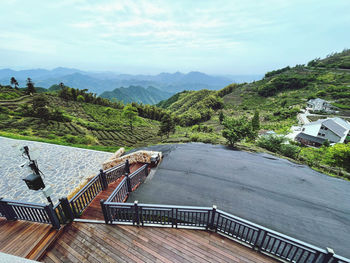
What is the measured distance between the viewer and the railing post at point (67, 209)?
4654 millimetres

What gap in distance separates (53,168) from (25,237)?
6.82 metres

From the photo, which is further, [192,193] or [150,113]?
[150,113]

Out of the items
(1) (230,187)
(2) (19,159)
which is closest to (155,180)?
(1) (230,187)

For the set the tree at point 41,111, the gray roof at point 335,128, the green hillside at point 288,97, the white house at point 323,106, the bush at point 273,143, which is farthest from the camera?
the green hillside at point 288,97

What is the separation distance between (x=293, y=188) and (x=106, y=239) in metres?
7.98

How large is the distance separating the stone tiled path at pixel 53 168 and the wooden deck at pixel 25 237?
2942 millimetres

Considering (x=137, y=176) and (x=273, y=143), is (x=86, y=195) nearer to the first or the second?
(x=137, y=176)

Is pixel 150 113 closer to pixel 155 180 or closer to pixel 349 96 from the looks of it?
pixel 155 180

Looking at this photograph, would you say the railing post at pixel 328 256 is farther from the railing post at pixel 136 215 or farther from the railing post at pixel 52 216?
the railing post at pixel 52 216

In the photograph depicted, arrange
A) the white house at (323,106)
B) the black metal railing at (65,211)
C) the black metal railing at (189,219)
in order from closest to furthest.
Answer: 1. the black metal railing at (189,219)
2. the black metal railing at (65,211)
3. the white house at (323,106)

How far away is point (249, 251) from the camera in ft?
13.2

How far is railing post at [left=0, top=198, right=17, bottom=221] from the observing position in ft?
15.2

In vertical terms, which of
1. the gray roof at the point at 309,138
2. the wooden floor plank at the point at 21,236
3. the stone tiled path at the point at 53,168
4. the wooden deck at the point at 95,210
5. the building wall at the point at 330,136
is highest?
the wooden floor plank at the point at 21,236

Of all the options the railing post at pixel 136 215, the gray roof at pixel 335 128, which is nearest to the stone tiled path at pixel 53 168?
the railing post at pixel 136 215
